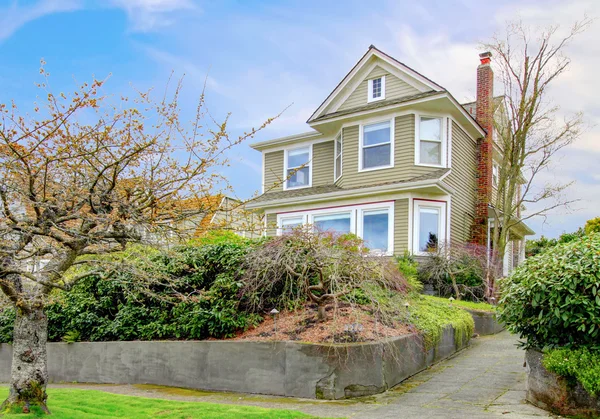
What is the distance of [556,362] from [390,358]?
2556 mm

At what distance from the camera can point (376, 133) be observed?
62.4 feet

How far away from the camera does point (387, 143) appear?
61.2 feet

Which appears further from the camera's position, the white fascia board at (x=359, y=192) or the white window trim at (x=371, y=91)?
the white window trim at (x=371, y=91)

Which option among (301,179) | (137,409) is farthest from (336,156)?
(137,409)

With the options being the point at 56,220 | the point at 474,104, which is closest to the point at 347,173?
the point at 474,104

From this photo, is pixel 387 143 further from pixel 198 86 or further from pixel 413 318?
pixel 198 86

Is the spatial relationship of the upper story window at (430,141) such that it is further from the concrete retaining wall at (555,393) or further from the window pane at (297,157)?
the concrete retaining wall at (555,393)

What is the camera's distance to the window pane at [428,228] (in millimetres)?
17594

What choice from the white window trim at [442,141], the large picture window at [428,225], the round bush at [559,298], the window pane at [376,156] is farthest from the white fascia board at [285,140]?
the round bush at [559,298]

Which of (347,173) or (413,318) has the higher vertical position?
(347,173)

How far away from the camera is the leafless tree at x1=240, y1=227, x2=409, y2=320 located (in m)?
9.35

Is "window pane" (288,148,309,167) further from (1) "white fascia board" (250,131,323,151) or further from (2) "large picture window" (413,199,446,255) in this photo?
(2) "large picture window" (413,199,446,255)

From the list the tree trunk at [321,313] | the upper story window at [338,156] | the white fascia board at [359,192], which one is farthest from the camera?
the upper story window at [338,156]

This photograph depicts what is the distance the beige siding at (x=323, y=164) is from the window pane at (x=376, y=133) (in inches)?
99.6
